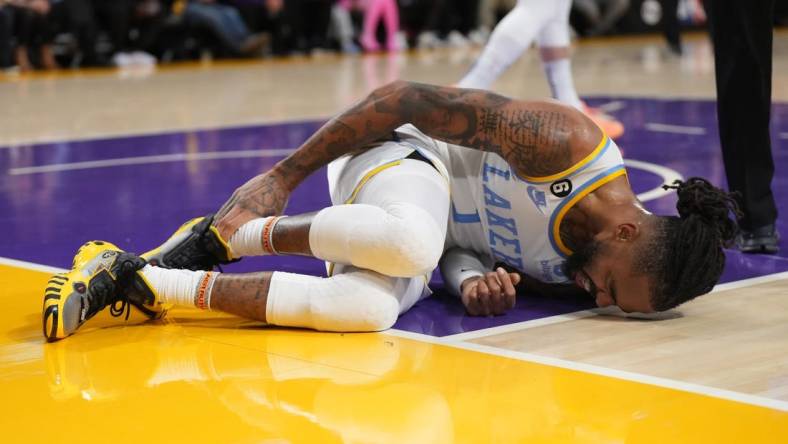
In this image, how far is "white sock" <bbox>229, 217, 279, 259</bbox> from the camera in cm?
332

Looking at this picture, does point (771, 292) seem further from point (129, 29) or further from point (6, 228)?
point (129, 29)

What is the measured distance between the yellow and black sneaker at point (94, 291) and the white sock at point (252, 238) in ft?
0.94

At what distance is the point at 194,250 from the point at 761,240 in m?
1.76

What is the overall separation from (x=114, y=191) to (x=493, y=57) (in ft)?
6.28

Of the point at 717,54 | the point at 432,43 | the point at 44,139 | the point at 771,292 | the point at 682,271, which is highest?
the point at 717,54

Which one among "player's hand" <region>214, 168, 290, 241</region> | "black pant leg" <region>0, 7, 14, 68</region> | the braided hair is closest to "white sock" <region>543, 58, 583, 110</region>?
"player's hand" <region>214, 168, 290, 241</region>

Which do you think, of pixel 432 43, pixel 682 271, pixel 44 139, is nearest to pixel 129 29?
pixel 432 43

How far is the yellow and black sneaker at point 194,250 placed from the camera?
3428 mm

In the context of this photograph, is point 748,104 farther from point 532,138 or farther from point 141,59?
point 141,59

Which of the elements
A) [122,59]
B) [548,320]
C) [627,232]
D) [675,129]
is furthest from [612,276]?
[122,59]

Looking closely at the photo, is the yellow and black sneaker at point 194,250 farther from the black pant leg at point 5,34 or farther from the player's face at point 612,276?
the black pant leg at point 5,34

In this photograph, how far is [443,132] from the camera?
130 inches

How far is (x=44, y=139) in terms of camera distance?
718 centimetres

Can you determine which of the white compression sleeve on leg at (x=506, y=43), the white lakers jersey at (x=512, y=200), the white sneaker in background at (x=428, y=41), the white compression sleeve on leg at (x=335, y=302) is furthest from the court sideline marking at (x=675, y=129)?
→ the white sneaker in background at (x=428, y=41)
